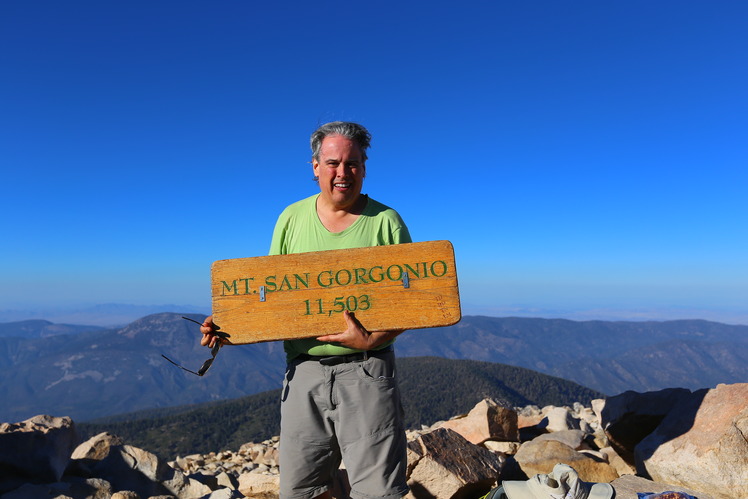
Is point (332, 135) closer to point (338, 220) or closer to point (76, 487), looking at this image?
point (338, 220)

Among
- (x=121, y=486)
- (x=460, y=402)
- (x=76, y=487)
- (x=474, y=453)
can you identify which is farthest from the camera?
(x=460, y=402)

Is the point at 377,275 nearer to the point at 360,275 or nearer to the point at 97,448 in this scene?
the point at 360,275

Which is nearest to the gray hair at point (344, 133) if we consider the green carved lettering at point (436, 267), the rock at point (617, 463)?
the green carved lettering at point (436, 267)

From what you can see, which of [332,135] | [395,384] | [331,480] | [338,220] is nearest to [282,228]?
[338,220]

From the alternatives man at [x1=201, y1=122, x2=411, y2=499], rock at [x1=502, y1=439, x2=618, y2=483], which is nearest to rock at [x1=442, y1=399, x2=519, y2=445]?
rock at [x1=502, y1=439, x2=618, y2=483]

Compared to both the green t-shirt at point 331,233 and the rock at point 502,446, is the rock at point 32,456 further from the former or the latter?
the rock at point 502,446

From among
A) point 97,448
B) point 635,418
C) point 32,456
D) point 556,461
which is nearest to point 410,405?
point 97,448

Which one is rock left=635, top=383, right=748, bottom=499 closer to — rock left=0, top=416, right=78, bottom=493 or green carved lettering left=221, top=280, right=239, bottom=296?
green carved lettering left=221, top=280, right=239, bottom=296
